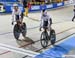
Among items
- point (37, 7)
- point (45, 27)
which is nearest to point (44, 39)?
point (45, 27)

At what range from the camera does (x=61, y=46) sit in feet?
50.2

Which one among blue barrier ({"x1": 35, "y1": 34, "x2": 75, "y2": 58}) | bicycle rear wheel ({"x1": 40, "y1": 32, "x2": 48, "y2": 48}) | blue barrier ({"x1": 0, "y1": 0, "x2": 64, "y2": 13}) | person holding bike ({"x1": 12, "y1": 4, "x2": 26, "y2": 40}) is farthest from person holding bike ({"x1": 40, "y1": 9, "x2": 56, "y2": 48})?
blue barrier ({"x1": 0, "y1": 0, "x2": 64, "y2": 13})

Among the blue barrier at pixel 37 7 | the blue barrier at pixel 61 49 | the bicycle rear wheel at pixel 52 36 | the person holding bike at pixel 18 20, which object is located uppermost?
the person holding bike at pixel 18 20

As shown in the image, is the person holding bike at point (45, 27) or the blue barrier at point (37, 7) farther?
the blue barrier at point (37, 7)

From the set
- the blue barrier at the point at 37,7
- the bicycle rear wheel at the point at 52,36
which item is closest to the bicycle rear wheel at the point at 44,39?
the bicycle rear wheel at the point at 52,36

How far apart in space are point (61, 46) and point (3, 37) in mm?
4277

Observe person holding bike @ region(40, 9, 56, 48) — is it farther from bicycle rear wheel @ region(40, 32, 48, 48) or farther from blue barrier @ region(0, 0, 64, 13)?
blue barrier @ region(0, 0, 64, 13)

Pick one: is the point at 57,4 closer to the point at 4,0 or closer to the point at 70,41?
the point at 4,0

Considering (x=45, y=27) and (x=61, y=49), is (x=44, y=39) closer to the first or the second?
(x=45, y=27)

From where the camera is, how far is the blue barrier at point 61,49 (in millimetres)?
12938

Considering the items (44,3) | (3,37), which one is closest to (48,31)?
(3,37)

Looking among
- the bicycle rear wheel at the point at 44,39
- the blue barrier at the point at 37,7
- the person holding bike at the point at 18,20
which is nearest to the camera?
the bicycle rear wheel at the point at 44,39

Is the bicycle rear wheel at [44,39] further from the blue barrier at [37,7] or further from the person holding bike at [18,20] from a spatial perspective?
the blue barrier at [37,7]

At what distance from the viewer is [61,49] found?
47.8 feet
